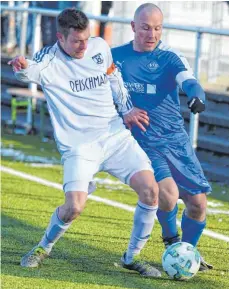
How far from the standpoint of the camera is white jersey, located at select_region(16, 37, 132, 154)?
758cm

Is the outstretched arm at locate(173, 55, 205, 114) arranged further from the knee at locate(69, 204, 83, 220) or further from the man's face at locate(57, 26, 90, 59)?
the knee at locate(69, 204, 83, 220)

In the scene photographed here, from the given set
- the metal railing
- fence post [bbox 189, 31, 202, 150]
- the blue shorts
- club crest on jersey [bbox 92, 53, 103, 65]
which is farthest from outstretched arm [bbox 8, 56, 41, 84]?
fence post [bbox 189, 31, 202, 150]

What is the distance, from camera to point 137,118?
7754 mm

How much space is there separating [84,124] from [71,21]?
74 centimetres

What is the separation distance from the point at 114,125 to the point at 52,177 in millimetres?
4452

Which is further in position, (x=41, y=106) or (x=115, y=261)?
(x=41, y=106)

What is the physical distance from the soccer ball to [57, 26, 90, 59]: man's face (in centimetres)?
153

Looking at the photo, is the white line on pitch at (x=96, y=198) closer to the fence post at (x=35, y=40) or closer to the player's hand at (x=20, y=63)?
the player's hand at (x=20, y=63)

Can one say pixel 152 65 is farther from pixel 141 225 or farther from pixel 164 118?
pixel 141 225

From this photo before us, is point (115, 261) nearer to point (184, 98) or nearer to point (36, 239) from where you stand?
point (36, 239)

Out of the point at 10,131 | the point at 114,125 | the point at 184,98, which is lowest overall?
the point at 10,131

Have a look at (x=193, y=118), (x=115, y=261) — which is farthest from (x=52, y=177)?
(x=115, y=261)

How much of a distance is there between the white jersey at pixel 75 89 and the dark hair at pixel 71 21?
199mm

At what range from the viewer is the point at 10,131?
631 inches
